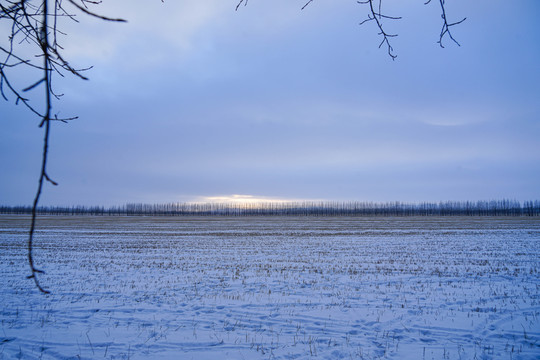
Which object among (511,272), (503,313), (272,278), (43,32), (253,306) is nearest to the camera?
(43,32)

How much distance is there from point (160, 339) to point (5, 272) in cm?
1163

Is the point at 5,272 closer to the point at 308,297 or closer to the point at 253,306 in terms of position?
the point at 253,306

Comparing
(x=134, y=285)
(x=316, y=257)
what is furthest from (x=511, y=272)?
(x=134, y=285)

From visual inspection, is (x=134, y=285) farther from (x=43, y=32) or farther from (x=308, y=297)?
(x=43, y=32)

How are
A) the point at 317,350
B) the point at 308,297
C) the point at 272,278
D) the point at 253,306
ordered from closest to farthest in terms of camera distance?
the point at 317,350, the point at 253,306, the point at 308,297, the point at 272,278

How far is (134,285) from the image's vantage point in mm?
11414

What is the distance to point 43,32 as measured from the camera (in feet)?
3.56

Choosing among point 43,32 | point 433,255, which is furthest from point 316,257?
point 43,32

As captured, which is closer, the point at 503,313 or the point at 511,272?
the point at 503,313

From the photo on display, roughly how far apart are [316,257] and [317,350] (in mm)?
12817

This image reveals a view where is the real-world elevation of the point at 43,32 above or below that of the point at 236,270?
above

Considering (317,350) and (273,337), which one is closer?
(317,350)

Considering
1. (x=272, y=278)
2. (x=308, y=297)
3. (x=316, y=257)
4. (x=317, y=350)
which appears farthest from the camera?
(x=316, y=257)

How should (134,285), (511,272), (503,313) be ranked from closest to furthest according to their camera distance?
(503,313) < (134,285) < (511,272)
